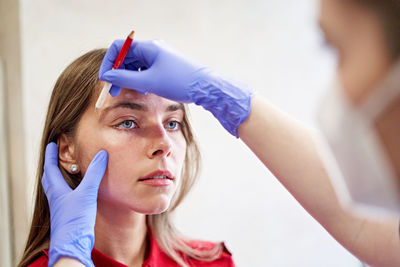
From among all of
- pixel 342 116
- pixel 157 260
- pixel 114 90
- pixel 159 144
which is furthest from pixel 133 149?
pixel 342 116

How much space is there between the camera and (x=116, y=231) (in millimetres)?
1331

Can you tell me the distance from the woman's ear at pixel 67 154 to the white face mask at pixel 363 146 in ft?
3.10

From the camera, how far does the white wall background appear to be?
2.22 metres

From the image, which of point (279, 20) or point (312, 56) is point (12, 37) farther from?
point (312, 56)

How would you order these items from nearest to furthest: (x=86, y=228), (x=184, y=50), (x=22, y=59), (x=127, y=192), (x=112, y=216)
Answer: (x=86, y=228) < (x=127, y=192) < (x=112, y=216) < (x=22, y=59) < (x=184, y=50)

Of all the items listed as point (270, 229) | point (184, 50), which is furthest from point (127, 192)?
point (270, 229)

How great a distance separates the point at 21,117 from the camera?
1.87m

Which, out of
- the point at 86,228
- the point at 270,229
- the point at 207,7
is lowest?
the point at 270,229

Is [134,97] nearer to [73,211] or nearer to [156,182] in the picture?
[156,182]

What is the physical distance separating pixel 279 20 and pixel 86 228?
72.8 inches

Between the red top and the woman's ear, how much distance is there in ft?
0.85

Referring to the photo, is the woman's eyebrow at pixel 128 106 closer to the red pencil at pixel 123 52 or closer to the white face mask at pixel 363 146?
the red pencil at pixel 123 52

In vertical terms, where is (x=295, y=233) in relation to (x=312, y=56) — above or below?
below

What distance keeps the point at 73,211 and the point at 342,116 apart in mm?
828
